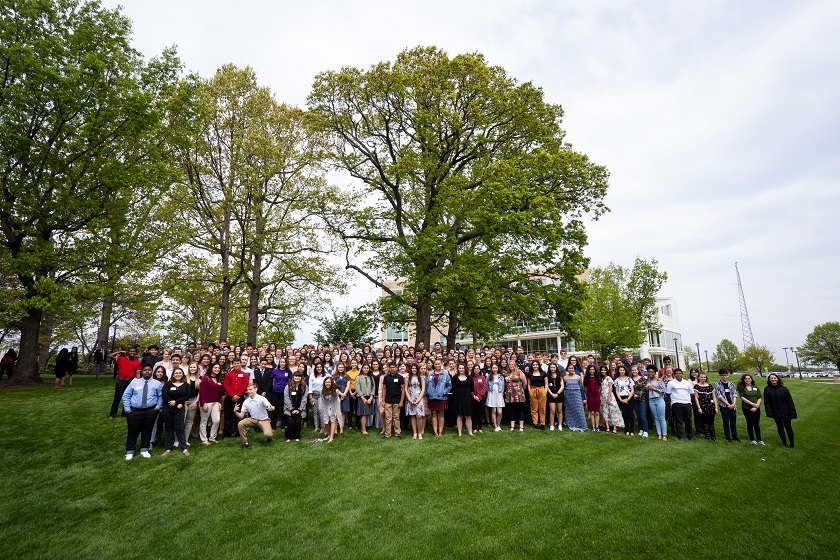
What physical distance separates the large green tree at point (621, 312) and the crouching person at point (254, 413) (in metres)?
25.5

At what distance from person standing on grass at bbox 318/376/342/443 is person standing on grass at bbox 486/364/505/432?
4.04 m

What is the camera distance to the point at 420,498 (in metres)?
6.86

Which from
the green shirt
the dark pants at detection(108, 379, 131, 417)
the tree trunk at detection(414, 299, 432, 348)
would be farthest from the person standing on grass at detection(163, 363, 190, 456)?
the green shirt

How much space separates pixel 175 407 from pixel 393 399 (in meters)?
4.97

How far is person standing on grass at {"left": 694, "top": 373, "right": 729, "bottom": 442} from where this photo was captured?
1112 cm

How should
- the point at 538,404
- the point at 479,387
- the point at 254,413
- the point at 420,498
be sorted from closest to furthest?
the point at 420,498
the point at 254,413
the point at 479,387
the point at 538,404

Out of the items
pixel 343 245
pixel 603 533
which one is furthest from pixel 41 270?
pixel 603 533

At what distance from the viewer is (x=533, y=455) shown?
9000 mm

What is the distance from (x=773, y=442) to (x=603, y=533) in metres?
8.71

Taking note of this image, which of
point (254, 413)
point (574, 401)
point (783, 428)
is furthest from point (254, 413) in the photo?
point (783, 428)

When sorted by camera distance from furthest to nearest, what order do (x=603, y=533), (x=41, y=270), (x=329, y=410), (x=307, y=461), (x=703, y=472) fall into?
(x=41, y=270), (x=329, y=410), (x=307, y=461), (x=703, y=472), (x=603, y=533)

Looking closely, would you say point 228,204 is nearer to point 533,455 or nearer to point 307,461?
point 307,461

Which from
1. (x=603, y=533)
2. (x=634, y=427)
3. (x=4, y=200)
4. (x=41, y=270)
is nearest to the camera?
(x=603, y=533)

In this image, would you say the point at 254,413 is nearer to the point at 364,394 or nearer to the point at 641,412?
the point at 364,394
